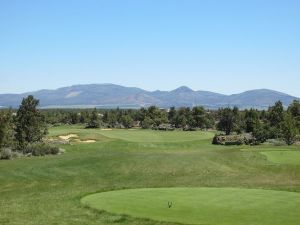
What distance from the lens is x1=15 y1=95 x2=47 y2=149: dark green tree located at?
5441 cm

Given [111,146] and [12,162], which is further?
[111,146]

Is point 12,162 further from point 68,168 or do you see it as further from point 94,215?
point 94,215

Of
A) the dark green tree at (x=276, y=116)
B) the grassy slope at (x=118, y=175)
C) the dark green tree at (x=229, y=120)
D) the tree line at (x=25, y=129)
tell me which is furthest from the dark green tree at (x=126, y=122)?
the grassy slope at (x=118, y=175)

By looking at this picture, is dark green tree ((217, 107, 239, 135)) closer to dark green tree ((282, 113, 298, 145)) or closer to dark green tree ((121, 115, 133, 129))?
dark green tree ((282, 113, 298, 145))

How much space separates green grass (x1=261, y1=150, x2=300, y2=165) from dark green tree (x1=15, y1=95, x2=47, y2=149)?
86.9 ft

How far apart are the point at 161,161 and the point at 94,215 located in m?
21.3

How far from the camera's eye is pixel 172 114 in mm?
125188

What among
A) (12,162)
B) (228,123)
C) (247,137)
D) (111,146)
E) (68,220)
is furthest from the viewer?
(228,123)

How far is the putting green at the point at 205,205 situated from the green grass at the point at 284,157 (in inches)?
652

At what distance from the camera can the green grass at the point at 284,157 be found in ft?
125

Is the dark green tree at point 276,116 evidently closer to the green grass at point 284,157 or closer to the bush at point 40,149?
the green grass at point 284,157

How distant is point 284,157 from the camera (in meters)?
40.5

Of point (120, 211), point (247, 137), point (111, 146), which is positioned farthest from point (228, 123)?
point (120, 211)

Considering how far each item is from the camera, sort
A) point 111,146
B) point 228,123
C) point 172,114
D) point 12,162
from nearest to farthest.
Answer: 1. point 12,162
2. point 111,146
3. point 228,123
4. point 172,114
